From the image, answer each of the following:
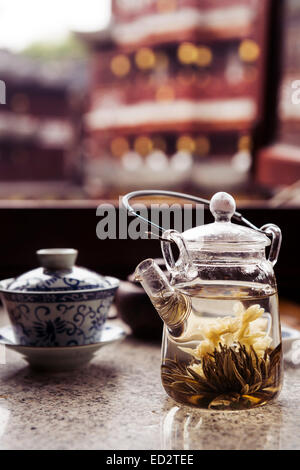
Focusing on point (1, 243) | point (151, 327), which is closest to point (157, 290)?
point (151, 327)

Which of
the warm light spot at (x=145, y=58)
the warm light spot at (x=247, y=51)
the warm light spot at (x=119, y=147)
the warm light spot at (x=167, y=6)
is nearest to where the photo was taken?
the warm light spot at (x=247, y=51)

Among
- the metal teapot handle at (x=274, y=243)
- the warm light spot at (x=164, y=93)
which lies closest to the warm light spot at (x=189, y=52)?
the warm light spot at (x=164, y=93)

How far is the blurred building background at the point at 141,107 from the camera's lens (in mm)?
14297

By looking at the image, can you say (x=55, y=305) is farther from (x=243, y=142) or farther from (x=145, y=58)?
(x=145, y=58)

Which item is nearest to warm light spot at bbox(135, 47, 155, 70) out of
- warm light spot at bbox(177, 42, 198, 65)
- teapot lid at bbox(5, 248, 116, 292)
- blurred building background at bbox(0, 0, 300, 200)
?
blurred building background at bbox(0, 0, 300, 200)

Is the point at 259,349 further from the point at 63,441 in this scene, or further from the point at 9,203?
the point at 9,203

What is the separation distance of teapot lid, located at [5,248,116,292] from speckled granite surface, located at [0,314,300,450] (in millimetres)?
127

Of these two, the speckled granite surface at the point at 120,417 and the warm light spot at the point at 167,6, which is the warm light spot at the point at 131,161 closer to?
the warm light spot at the point at 167,6

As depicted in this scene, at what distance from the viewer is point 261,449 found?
56cm

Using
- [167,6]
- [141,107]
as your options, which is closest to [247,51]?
[167,6]

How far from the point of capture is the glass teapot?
2.15 feet

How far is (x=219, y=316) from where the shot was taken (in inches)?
27.0

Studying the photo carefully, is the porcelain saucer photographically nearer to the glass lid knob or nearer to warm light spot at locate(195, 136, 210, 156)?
the glass lid knob
